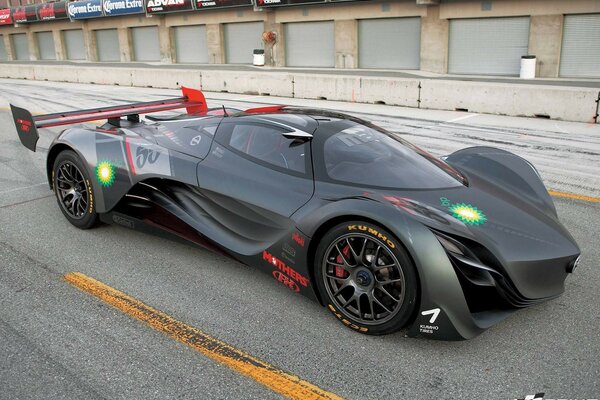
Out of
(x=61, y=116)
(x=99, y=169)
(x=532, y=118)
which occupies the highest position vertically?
(x=61, y=116)

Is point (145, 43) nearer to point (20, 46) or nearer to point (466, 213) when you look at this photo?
point (20, 46)

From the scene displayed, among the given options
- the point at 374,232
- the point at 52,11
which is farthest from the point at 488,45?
the point at 52,11

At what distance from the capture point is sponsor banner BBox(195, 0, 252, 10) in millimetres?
30016

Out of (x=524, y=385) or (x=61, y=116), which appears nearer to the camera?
(x=524, y=385)

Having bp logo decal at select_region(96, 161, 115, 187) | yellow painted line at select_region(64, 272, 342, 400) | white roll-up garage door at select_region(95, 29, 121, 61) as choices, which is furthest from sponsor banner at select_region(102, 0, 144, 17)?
yellow painted line at select_region(64, 272, 342, 400)

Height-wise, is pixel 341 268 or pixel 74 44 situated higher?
pixel 74 44

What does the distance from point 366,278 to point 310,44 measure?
2676 centimetres

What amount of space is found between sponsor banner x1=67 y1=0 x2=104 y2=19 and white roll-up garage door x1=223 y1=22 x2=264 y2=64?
37.0 feet

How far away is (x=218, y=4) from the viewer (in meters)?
31.2

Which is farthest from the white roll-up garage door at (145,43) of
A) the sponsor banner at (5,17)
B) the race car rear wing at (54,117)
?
the race car rear wing at (54,117)

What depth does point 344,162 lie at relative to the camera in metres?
3.92

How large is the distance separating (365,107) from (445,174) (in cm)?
1048

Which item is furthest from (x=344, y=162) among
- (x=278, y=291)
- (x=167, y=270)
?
(x=167, y=270)

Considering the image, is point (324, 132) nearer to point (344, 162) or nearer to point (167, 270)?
point (344, 162)
